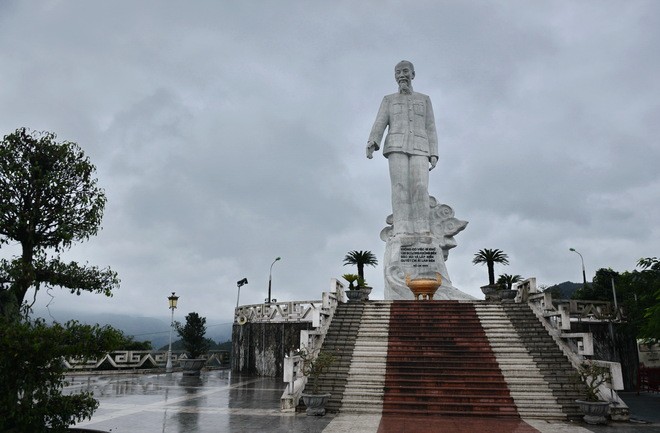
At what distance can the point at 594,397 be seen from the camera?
11.7 m

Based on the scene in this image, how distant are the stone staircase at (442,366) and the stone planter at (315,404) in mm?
1600

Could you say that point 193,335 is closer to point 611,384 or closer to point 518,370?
point 518,370

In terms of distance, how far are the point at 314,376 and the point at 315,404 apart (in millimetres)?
869

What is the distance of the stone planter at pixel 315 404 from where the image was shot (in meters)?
12.3

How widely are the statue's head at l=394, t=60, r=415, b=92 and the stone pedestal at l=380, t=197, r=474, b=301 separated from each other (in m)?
6.46

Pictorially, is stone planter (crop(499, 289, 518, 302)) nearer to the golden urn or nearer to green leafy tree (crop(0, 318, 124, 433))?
the golden urn

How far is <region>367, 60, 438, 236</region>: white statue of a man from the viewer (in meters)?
25.8

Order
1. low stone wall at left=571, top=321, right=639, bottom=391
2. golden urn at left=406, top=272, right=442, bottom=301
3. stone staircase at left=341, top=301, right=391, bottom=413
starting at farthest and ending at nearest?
low stone wall at left=571, top=321, right=639, bottom=391
golden urn at left=406, top=272, right=442, bottom=301
stone staircase at left=341, top=301, right=391, bottom=413

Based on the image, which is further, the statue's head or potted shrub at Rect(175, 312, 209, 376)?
potted shrub at Rect(175, 312, 209, 376)

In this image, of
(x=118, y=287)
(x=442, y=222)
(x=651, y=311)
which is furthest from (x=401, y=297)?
(x=118, y=287)

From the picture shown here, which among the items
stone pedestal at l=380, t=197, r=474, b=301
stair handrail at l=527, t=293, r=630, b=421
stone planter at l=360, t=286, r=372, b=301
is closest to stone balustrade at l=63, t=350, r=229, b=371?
stone pedestal at l=380, t=197, r=474, b=301

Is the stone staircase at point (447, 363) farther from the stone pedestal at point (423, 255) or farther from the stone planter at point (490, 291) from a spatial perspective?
the stone pedestal at point (423, 255)

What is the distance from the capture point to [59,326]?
7.24 metres

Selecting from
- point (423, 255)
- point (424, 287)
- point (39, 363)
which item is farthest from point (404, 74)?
point (39, 363)
